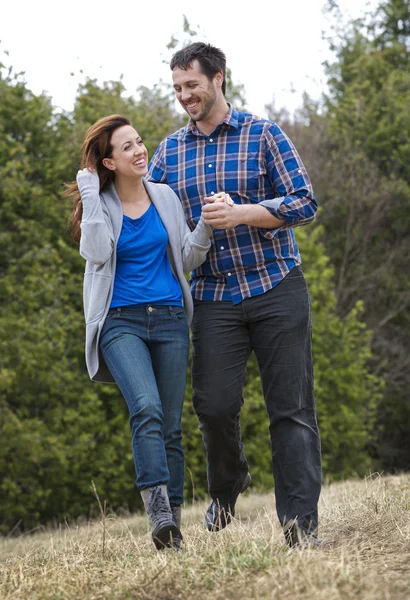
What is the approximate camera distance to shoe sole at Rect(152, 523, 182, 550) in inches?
158

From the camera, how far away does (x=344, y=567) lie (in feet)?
10.9

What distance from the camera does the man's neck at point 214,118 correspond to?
475cm

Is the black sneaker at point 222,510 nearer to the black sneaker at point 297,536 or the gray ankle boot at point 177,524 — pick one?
the gray ankle boot at point 177,524

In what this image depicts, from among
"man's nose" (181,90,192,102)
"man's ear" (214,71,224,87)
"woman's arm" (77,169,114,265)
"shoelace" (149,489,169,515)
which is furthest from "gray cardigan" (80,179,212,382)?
"shoelace" (149,489,169,515)

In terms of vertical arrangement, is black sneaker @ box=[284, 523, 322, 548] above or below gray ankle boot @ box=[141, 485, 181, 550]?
→ below

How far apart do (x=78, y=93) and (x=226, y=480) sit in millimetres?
13019

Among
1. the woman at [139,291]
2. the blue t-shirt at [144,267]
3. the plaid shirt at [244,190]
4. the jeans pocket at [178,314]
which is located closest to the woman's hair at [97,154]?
the woman at [139,291]

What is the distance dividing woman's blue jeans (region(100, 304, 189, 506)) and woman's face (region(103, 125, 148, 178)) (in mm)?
676

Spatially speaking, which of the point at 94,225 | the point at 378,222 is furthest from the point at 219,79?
the point at 378,222

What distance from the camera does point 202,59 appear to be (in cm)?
466

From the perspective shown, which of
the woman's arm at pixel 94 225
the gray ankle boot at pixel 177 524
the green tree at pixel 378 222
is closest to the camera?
the gray ankle boot at pixel 177 524

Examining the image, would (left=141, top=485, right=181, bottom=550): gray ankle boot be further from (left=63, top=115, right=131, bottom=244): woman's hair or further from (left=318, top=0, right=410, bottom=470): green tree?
(left=318, top=0, right=410, bottom=470): green tree

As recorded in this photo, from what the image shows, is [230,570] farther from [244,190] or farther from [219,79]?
[219,79]

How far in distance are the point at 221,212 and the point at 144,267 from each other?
17.9 inches
